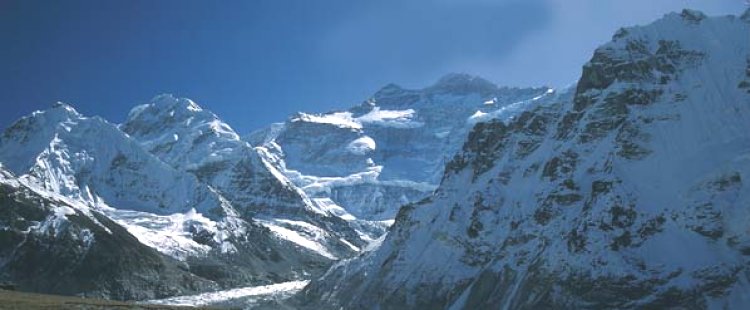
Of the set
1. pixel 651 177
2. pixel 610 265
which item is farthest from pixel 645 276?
pixel 651 177

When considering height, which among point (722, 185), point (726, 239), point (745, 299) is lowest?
point (745, 299)

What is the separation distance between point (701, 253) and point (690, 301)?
489 inches

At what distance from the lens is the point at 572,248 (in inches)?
Answer: 7539

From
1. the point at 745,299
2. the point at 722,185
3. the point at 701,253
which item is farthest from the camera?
the point at 722,185

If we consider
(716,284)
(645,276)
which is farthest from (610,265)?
(716,284)

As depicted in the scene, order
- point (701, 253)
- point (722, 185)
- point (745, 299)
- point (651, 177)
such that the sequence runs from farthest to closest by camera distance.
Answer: point (651, 177)
point (722, 185)
point (701, 253)
point (745, 299)

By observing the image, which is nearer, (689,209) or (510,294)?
(689,209)

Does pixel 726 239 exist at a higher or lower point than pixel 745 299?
higher

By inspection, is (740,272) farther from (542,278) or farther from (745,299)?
(542,278)

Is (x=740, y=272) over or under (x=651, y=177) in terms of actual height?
under

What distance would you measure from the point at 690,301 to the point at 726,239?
56.5 feet

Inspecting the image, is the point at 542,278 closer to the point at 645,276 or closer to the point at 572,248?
the point at 572,248

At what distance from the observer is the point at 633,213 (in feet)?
622

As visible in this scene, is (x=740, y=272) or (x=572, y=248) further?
(x=572, y=248)
